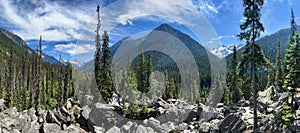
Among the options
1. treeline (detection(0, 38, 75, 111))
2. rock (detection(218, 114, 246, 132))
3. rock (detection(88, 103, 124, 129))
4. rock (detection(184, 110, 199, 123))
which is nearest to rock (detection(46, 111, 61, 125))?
rock (detection(88, 103, 124, 129))

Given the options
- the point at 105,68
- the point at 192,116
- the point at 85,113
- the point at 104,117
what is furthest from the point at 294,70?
the point at 85,113

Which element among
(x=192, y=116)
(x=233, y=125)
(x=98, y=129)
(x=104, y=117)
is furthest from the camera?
(x=192, y=116)

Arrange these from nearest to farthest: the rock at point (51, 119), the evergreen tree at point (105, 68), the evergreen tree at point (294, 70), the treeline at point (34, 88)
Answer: the evergreen tree at point (294, 70)
the rock at point (51, 119)
the evergreen tree at point (105, 68)
the treeline at point (34, 88)

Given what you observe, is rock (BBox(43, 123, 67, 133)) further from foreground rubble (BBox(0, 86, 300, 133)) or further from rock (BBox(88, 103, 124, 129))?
rock (BBox(88, 103, 124, 129))

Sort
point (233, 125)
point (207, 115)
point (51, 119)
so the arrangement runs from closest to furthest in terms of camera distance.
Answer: point (233, 125) → point (51, 119) → point (207, 115)

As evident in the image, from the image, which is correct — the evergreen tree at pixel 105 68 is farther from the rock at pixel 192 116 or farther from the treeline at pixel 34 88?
the rock at pixel 192 116

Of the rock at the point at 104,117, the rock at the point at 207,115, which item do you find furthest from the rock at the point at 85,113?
the rock at the point at 207,115

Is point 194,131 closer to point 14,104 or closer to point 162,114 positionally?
point 162,114

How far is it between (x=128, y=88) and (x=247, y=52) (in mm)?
29705

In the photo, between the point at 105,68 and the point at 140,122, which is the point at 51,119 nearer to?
the point at 105,68

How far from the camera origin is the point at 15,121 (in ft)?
90.7

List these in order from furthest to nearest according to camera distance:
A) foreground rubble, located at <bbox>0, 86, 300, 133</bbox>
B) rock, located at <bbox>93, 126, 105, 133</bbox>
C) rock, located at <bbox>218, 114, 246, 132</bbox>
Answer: rock, located at <bbox>93, 126, 105, 133</bbox> → foreground rubble, located at <bbox>0, 86, 300, 133</bbox> → rock, located at <bbox>218, 114, 246, 132</bbox>

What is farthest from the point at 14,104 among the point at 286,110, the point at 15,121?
the point at 286,110

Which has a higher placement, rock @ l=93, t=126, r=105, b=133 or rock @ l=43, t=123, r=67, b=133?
rock @ l=43, t=123, r=67, b=133
